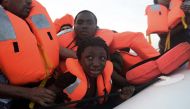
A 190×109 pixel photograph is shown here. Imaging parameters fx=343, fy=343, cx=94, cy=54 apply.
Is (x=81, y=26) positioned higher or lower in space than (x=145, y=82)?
higher

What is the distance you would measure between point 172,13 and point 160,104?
1.18 meters

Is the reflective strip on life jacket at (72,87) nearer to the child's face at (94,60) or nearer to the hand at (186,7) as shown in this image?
the child's face at (94,60)

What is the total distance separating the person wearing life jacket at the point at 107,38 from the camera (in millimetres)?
2729

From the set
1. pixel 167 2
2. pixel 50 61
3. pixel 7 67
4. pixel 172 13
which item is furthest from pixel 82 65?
pixel 167 2

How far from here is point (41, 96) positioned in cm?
203

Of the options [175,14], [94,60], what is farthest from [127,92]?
[175,14]

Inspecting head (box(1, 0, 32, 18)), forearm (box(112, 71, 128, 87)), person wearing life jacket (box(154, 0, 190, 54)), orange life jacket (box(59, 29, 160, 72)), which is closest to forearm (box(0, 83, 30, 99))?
head (box(1, 0, 32, 18))

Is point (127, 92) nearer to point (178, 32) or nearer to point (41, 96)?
point (41, 96)

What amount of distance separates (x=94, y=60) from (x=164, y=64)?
52cm

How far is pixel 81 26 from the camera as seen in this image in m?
2.72

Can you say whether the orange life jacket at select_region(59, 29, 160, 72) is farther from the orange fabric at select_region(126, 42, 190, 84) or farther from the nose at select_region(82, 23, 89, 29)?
the orange fabric at select_region(126, 42, 190, 84)

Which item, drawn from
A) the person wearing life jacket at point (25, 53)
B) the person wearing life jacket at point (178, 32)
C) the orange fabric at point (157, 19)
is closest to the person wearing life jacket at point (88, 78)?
the person wearing life jacket at point (25, 53)

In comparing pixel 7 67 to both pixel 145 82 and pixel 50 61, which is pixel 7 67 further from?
pixel 145 82

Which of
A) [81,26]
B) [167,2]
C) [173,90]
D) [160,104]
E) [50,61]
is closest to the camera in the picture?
[160,104]
